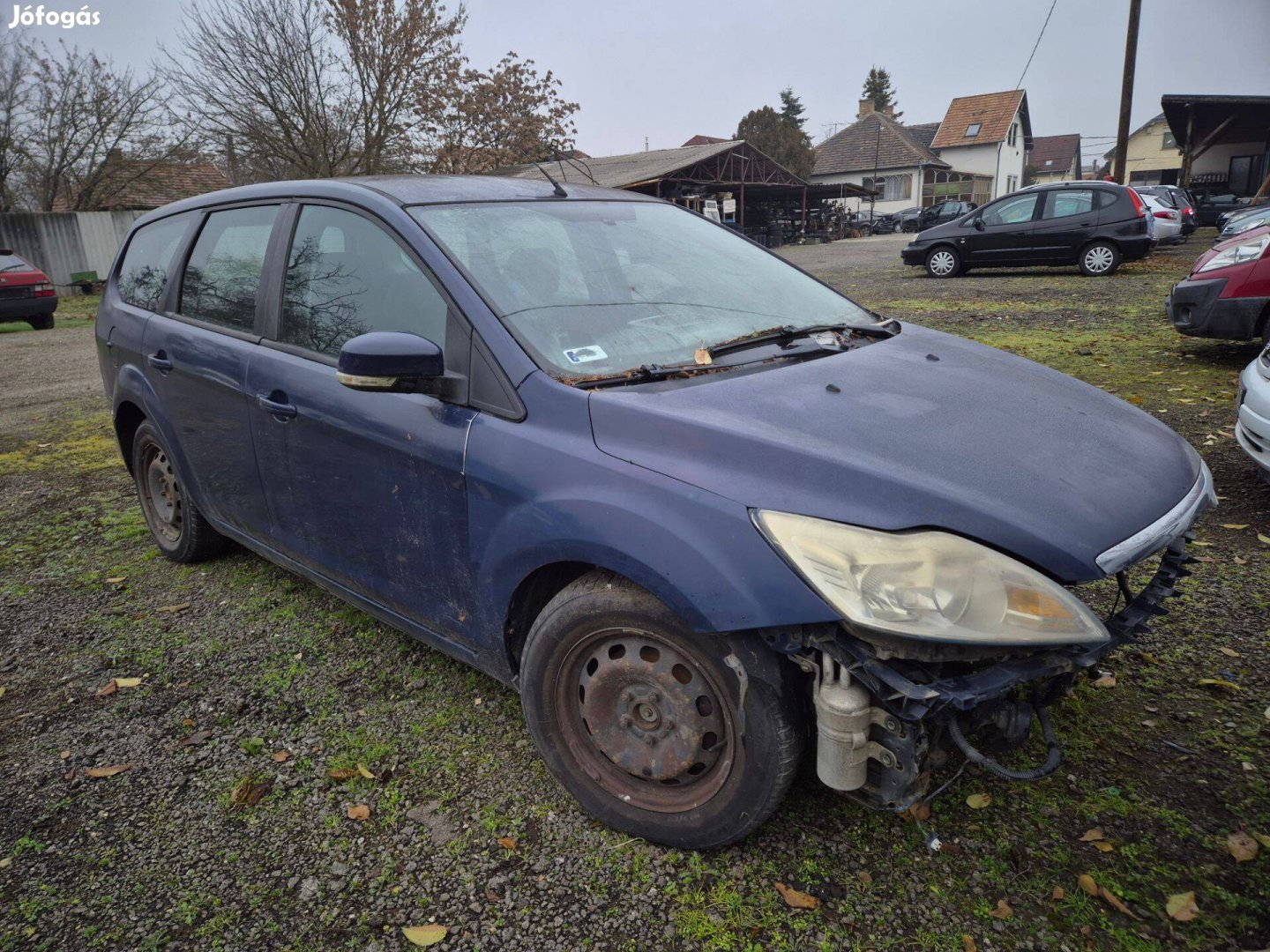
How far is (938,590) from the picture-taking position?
1779mm

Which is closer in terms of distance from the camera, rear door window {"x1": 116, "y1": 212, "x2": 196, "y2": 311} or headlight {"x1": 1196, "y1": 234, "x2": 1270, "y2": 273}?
rear door window {"x1": 116, "y1": 212, "x2": 196, "y2": 311}

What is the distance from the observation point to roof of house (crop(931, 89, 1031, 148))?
2394 inches

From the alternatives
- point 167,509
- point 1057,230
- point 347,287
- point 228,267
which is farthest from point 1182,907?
point 1057,230

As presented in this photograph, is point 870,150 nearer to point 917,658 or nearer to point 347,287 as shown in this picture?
point 347,287

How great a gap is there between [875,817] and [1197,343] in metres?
8.03

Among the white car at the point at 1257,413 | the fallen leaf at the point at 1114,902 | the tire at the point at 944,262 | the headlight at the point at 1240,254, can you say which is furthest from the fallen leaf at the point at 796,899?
A: the tire at the point at 944,262

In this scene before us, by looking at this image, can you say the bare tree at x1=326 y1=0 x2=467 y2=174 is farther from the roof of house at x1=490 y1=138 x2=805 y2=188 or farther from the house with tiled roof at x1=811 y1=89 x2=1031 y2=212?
the house with tiled roof at x1=811 y1=89 x2=1031 y2=212

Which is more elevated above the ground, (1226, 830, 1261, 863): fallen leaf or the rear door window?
the rear door window

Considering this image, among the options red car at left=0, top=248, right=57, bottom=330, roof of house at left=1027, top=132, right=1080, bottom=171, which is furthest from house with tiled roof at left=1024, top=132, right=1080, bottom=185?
red car at left=0, top=248, right=57, bottom=330

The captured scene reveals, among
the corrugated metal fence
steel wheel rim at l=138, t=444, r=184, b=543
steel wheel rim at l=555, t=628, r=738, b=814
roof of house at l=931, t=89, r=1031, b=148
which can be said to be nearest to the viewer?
steel wheel rim at l=555, t=628, r=738, b=814

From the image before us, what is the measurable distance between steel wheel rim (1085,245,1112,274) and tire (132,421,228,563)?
49.6ft

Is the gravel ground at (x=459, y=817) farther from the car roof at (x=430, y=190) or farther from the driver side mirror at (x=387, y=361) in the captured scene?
the car roof at (x=430, y=190)

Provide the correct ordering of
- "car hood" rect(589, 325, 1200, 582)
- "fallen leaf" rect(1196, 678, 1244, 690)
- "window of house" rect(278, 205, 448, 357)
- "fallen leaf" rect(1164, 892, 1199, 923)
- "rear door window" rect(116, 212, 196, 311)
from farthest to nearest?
"rear door window" rect(116, 212, 196, 311) < "fallen leaf" rect(1196, 678, 1244, 690) < "window of house" rect(278, 205, 448, 357) < "fallen leaf" rect(1164, 892, 1199, 923) < "car hood" rect(589, 325, 1200, 582)

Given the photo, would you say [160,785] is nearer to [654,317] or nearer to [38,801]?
[38,801]
